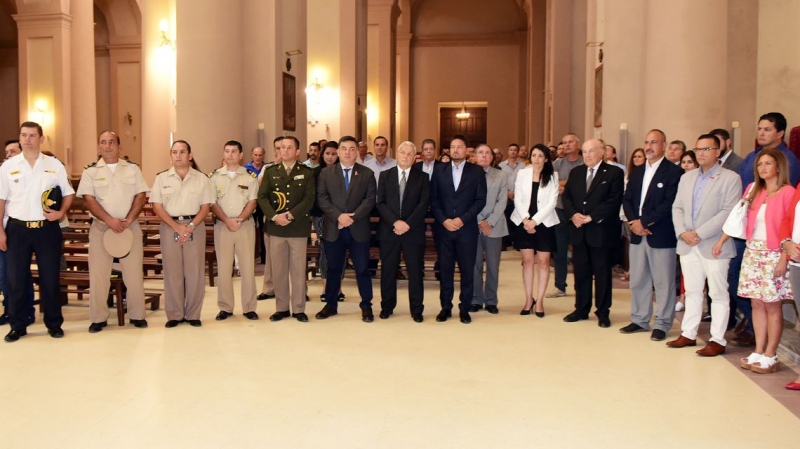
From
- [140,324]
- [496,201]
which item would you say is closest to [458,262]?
[496,201]

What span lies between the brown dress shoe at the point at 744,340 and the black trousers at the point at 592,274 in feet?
3.66

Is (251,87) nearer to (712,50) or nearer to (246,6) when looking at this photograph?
(246,6)

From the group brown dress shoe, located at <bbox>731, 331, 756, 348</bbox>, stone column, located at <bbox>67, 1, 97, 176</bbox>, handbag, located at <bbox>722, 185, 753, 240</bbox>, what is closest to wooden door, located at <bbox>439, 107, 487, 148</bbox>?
stone column, located at <bbox>67, 1, 97, 176</bbox>

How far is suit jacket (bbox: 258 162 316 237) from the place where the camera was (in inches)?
269

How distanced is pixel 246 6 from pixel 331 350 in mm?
6864

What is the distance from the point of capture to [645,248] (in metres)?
6.39

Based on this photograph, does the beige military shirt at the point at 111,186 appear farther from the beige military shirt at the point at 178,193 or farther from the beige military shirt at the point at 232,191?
the beige military shirt at the point at 232,191

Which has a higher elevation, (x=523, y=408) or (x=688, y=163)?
(x=688, y=163)

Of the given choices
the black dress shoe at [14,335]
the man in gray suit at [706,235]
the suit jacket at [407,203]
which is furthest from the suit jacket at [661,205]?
the black dress shoe at [14,335]

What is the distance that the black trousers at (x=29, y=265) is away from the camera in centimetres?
605

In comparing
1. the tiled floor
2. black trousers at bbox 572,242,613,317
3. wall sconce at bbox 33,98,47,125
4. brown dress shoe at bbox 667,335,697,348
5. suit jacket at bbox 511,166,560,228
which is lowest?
the tiled floor

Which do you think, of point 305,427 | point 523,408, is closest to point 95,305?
point 305,427

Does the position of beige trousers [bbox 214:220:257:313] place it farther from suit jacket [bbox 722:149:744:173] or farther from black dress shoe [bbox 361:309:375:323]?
suit jacket [bbox 722:149:744:173]

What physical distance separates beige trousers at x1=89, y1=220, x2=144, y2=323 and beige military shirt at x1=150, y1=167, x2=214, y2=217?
33cm
